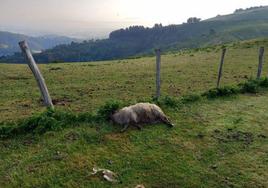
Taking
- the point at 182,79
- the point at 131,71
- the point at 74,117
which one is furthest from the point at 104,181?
the point at 131,71

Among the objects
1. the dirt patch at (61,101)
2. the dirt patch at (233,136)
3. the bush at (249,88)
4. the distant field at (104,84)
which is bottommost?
the dirt patch at (233,136)

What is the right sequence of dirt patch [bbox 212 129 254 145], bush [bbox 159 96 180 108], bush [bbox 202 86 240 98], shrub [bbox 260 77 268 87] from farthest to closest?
shrub [bbox 260 77 268 87]
bush [bbox 202 86 240 98]
bush [bbox 159 96 180 108]
dirt patch [bbox 212 129 254 145]

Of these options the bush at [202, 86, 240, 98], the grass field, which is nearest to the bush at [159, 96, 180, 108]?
the grass field

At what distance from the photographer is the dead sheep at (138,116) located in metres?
10.8

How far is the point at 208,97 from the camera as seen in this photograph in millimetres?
14688

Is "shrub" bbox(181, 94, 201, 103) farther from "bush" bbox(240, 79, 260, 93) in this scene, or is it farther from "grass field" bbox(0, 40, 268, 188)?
"bush" bbox(240, 79, 260, 93)

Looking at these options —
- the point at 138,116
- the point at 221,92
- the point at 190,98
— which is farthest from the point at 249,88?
the point at 138,116

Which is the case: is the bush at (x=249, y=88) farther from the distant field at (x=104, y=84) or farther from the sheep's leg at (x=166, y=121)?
the sheep's leg at (x=166, y=121)

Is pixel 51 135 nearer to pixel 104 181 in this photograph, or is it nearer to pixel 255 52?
pixel 104 181

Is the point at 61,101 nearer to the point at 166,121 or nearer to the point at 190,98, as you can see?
the point at 190,98

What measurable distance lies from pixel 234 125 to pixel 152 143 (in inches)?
138

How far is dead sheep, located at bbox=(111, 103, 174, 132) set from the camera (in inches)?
423

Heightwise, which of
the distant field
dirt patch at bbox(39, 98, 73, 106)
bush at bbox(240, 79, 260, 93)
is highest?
bush at bbox(240, 79, 260, 93)

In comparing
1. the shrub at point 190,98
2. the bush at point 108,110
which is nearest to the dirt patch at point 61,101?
the bush at point 108,110
